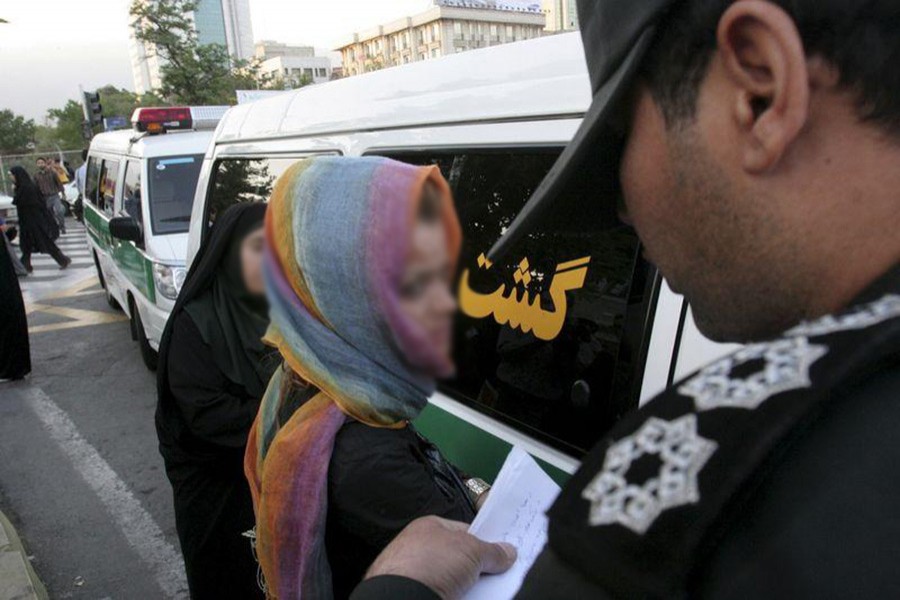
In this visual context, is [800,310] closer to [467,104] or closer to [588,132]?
[588,132]

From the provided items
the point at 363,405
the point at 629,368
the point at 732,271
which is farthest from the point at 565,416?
the point at 732,271

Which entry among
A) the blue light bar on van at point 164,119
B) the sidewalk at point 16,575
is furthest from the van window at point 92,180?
the sidewalk at point 16,575

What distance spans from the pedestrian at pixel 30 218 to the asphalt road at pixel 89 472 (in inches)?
146

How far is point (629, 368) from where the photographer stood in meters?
1.48

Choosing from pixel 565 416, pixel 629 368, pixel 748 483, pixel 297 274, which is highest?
pixel 297 274

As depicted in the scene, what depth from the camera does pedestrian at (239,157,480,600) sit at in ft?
1.24

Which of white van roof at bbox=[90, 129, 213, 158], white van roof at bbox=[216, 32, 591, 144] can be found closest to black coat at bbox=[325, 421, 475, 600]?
white van roof at bbox=[216, 32, 591, 144]

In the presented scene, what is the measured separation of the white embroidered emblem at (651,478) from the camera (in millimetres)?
402

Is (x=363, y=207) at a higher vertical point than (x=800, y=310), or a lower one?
higher

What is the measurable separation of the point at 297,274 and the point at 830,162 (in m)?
0.39

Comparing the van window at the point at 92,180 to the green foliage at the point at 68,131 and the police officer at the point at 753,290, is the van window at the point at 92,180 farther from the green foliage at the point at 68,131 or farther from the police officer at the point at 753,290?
the green foliage at the point at 68,131

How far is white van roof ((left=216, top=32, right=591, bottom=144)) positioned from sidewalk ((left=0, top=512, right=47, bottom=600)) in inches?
89.7

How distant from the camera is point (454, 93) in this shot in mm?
1660

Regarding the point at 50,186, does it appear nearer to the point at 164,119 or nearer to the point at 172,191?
the point at 164,119
